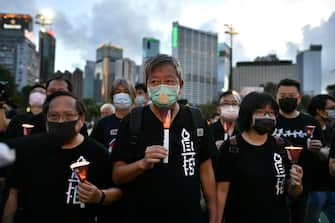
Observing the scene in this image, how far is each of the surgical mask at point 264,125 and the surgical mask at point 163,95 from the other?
3.02 ft

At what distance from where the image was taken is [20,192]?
2.92 metres

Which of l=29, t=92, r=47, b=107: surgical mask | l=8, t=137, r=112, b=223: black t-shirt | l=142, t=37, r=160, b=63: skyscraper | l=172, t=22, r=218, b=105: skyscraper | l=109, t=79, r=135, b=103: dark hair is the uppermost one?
l=142, t=37, r=160, b=63: skyscraper

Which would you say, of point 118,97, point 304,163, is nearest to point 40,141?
point 118,97

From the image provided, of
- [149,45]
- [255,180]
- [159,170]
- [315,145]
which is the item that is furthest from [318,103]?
[149,45]

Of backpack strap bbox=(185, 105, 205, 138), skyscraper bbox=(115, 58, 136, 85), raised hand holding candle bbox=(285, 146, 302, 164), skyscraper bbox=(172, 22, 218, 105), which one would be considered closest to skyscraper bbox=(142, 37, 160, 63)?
skyscraper bbox=(115, 58, 136, 85)

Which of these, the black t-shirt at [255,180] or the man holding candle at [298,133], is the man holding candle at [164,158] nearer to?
the black t-shirt at [255,180]

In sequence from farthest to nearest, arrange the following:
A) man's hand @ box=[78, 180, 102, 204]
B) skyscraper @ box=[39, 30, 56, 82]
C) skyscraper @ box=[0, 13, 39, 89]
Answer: skyscraper @ box=[39, 30, 56, 82]
skyscraper @ box=[0, 13, 39, 89]
man's hand @ box=[78, 180, 102, 204]

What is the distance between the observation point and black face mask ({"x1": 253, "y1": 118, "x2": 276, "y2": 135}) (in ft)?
11.0

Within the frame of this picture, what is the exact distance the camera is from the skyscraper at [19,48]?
5010 inches

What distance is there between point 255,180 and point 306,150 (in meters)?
1.95

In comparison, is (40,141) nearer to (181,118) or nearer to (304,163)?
(181,118)

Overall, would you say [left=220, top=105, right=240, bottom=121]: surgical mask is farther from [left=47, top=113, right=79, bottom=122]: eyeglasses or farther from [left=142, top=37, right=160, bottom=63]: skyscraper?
[left=142, top=37, right=160, bottom=63]: skyscraper

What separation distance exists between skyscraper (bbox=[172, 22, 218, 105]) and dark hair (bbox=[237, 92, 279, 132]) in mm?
101010

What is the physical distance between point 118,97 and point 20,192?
2.46 m
